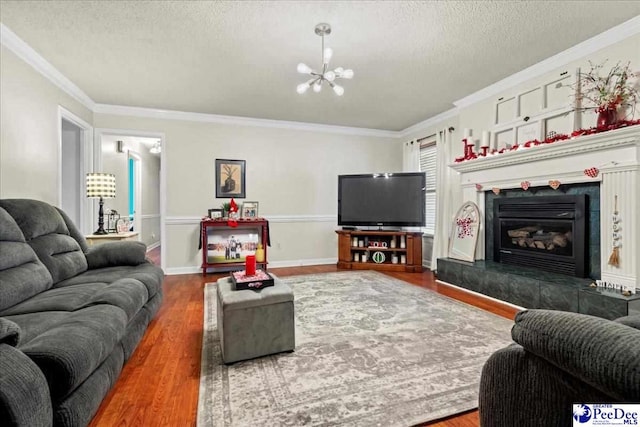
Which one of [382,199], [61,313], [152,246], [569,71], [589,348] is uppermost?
[569,71]

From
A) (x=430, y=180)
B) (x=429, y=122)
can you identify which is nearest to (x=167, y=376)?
(x=430, y=180)

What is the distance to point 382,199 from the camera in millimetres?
5078

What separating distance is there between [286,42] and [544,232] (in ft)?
10.6

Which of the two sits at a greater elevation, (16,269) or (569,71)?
(569,71)

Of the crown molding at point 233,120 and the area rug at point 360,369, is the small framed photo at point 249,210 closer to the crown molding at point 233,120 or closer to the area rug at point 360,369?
the crown molding at point 233,120

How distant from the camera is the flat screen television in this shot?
16.1 feet

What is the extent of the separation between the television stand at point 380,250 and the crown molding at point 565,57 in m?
2.20

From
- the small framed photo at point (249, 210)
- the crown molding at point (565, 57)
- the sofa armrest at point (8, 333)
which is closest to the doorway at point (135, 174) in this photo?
the small framed photo at point (249, 210)

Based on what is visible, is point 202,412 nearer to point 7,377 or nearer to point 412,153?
point 7,377

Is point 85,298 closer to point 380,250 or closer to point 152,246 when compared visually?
point 380,250

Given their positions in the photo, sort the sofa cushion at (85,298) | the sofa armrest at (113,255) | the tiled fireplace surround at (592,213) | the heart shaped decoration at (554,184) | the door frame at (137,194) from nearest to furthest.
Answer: the sofa cushion at (85,298) → the tiled fireplace surround at (592,213) → the sofa armrest at (113,255) → the heart shaped decoration at (554,184) → the door frame at (137,194)

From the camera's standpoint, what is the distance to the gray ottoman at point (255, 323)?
1.96m

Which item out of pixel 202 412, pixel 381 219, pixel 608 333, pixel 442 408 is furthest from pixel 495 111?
pixel 202 412

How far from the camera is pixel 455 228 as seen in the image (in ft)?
13.5
